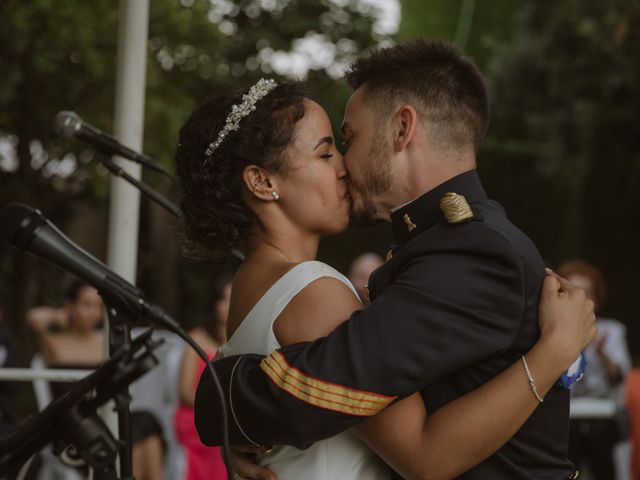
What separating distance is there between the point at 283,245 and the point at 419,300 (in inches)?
20.6

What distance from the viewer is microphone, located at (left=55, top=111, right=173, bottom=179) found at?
2330mm

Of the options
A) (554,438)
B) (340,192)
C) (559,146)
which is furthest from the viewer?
(559,146)

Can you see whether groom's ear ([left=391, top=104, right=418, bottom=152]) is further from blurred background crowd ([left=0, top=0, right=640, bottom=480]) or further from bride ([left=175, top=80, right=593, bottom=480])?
blurred background crowd ([left=0, top=0, right=640, bottom=480])

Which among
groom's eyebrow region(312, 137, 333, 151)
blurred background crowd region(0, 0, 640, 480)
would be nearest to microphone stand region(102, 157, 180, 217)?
groom's eyebrow region(312, 137, 333, 151)

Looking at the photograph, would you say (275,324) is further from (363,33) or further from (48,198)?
(363,33)

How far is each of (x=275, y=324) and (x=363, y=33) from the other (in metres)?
16.9

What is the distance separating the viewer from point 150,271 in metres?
19.2

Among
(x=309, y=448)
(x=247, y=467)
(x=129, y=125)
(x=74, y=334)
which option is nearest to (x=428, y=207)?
(x=309, y=448)

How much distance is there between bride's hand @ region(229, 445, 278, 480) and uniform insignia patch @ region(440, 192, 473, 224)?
671 millimetres

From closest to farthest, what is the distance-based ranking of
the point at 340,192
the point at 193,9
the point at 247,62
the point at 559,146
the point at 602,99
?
the point at 340,192 → the point at 193,9 → the point at 602,99 → the point at 559,146 → the point at 247,62

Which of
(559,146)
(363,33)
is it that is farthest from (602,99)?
(363,33)

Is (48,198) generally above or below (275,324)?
below

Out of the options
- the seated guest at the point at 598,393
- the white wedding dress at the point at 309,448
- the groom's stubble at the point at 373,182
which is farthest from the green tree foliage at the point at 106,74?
the white wedding dress at the point at 309,448

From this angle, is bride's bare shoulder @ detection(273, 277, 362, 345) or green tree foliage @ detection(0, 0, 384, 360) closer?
bride's bare shoulder @ detection(273, 277, 362, 345)
